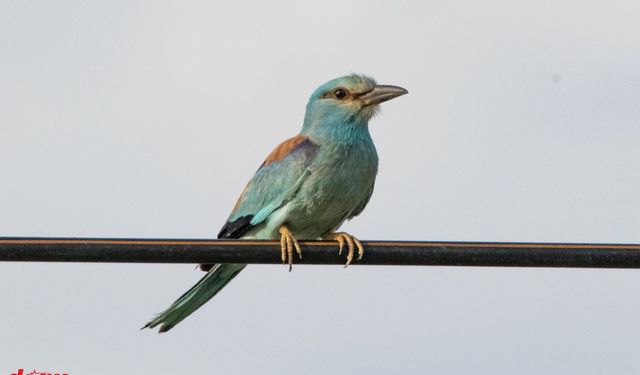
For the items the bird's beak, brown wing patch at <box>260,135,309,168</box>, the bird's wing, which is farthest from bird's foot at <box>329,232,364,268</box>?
the bird's beak

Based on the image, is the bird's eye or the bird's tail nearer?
the bird's tail

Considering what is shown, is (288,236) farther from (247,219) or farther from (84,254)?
(84,254)

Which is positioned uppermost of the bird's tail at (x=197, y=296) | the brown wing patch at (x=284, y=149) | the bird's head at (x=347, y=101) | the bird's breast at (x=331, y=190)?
the bird's head at (x=347, y=101)

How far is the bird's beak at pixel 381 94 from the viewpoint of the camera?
9.11 metres

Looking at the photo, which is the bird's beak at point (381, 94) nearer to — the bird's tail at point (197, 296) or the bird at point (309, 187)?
the bird at point (309, 187)

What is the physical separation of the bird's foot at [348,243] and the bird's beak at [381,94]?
3.70 feet

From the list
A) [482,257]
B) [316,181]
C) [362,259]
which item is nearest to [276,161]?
[316,181]

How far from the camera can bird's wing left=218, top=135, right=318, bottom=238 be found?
8.55 m

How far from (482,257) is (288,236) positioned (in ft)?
7.21

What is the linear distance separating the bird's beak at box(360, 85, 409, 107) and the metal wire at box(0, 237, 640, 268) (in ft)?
10.5

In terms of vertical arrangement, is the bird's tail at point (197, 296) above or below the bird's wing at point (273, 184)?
below

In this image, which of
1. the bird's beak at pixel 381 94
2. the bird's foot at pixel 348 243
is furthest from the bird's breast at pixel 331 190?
the bird's beak at pixel 381 94

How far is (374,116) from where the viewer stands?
9227 millimetres

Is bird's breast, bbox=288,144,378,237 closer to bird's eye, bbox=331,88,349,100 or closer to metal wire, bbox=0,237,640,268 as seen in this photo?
bird's eye, bbox=331,88,349,100
